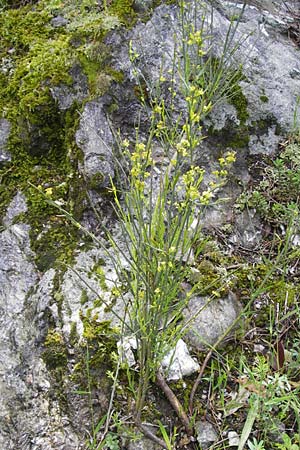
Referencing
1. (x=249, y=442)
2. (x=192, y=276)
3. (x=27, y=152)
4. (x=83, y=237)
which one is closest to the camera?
(x=249, y=442)

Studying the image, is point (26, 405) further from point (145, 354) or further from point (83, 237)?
point (83, 237)

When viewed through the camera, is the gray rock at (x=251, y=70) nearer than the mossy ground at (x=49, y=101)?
No

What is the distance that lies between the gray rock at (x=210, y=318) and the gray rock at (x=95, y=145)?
927 mm

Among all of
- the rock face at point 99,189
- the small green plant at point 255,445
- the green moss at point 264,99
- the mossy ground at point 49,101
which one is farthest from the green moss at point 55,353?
the green moss at point 264,99

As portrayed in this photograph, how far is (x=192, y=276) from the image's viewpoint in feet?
8.25

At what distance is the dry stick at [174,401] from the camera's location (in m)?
2.11

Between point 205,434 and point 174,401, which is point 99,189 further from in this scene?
point 205,434

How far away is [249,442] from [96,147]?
183 cm

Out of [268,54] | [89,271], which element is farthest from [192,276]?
[268,54]

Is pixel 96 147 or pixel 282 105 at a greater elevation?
pixel 282 105

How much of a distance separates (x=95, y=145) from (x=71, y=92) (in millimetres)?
516

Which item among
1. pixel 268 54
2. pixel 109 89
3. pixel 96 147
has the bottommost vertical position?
pixel 96 147

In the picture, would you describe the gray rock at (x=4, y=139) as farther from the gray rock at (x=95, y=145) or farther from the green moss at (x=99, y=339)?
the green moss at (x=99, y=339)

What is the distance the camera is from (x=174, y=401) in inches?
84.3
